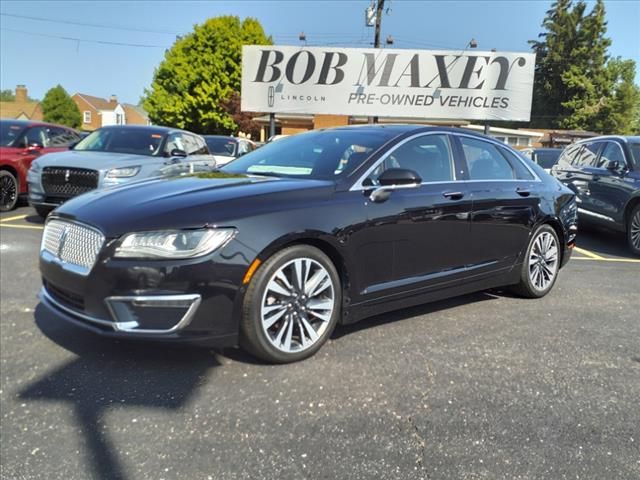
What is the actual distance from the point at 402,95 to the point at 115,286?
60.7 ft

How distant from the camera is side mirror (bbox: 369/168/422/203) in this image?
3.60 metres

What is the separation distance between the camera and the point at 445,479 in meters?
2.26

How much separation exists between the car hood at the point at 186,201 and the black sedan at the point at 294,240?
0.01m

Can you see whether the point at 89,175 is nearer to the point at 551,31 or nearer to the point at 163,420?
the point at 163,420

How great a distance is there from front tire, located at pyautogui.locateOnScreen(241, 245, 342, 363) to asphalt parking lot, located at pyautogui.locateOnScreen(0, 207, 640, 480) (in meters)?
0.14

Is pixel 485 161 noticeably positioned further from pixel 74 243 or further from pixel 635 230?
pixel 635 230

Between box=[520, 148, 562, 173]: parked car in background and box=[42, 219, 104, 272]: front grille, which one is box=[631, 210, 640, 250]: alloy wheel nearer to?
box=[520, 148, 562, 173]: parked car in background

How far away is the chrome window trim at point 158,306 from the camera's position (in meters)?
2.86

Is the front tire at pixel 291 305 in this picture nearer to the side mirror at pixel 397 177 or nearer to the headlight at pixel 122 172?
the side mirror at pixel 397 177

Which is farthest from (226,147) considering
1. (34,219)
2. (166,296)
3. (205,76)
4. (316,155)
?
(205,76)

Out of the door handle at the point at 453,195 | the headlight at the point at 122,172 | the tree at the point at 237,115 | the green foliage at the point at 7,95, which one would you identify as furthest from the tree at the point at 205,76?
the green foliage at the point at 7,95

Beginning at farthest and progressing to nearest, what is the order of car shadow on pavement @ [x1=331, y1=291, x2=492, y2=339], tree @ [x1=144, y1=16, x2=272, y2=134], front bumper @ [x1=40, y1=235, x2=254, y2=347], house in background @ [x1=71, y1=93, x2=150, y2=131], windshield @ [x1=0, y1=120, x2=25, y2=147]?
house in background @ [x1=71, y1=93, x2=150, y2=131], tree @ [x1=144, y1=16, x2=272, y2=134], windshield @ [x1=0, y1=120, x2=25, y2=147], car shadow on pavement @ [x1=331, y1=291, x2=492, y2=339], front bumper @ [x1=40, y1=235, x2=254, y2=347]

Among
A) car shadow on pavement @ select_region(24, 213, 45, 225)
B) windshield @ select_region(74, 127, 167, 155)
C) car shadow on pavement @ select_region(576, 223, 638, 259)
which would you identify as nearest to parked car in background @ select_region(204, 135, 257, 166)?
windshield @ select_region(74, 127, 167, 155)

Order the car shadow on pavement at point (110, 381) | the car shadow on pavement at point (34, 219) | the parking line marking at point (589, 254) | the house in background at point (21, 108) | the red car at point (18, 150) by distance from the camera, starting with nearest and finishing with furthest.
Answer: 1. the car shadow on pavement at point (110, 381)
2. the parking line marking at point (589, 254)
3. the car shadow on pavement at point (34, 219)
4. the red car at point (18, 150)
5. the house in background at point (21, 108)
